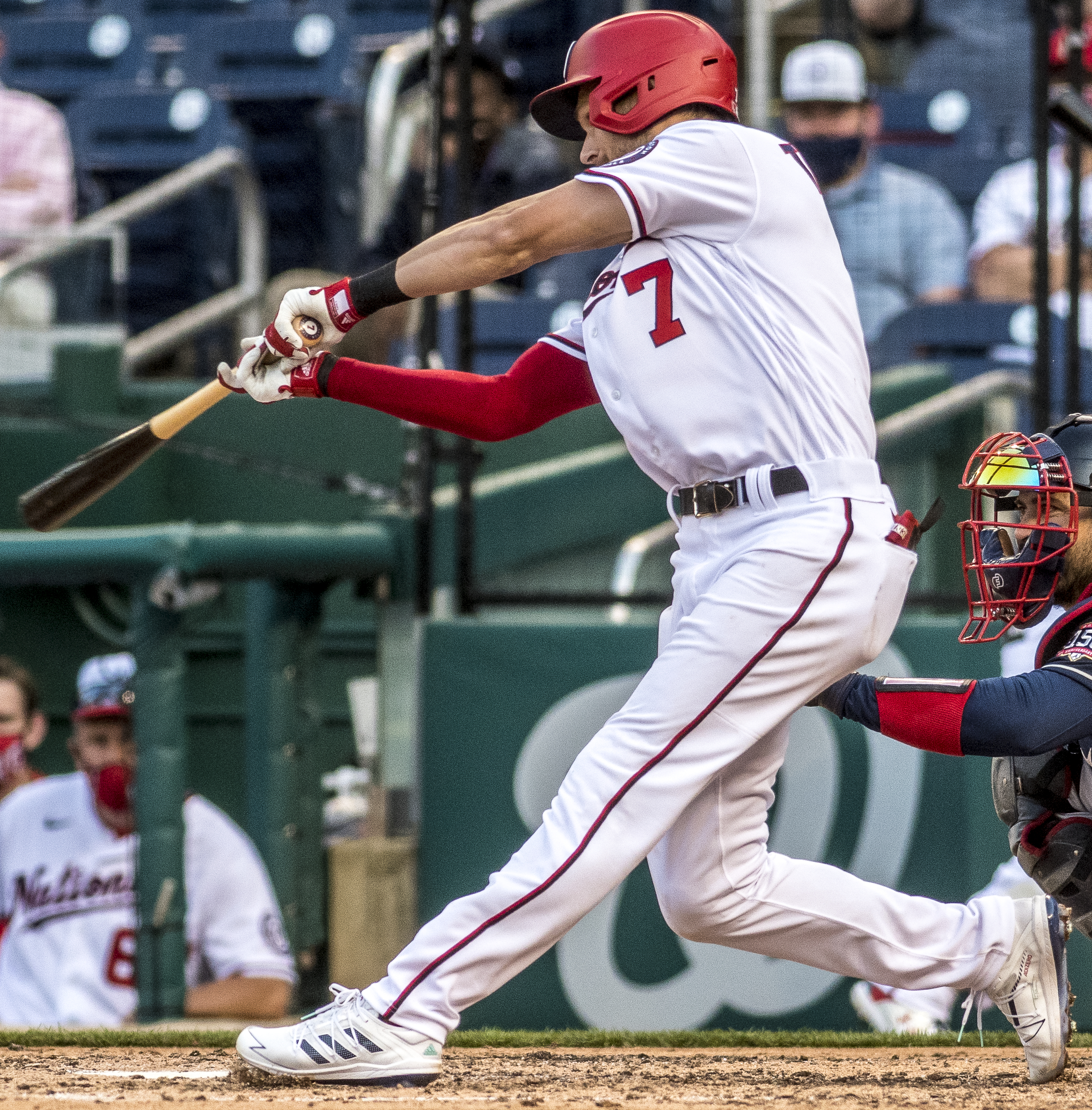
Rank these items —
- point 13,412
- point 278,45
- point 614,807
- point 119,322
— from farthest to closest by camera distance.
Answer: point 278,45
point 119,322
point 13,412
point 614,807

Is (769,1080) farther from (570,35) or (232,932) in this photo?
(570,35)

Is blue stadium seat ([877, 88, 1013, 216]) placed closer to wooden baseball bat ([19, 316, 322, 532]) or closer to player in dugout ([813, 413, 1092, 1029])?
player in dugout ([813, 413, 1092, 1029])

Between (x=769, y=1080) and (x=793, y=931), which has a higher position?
(x=793, y=931)

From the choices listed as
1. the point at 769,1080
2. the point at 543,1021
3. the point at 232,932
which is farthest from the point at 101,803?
the point at 769,1080

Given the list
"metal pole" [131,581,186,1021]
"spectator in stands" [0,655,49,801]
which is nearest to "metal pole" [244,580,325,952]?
"metal pole" [131,581,186,1021]

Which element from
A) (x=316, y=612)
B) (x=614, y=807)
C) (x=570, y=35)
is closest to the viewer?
(x=614, y=807)

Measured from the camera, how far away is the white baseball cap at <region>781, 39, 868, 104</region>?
585 centimetres

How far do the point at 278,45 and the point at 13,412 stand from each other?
369 cm

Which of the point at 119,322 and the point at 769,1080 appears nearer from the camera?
the point at 769,1080

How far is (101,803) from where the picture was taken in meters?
5.03

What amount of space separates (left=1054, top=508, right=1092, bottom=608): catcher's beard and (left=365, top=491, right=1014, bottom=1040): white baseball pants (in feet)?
0.92

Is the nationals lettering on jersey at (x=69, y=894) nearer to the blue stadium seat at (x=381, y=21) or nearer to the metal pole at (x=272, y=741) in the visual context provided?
the metal pole at (x=272, y=741)

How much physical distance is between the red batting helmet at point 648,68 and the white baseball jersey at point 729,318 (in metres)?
0.12

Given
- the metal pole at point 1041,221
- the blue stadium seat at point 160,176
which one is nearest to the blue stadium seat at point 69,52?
the blue stadium seat at point 160,176
